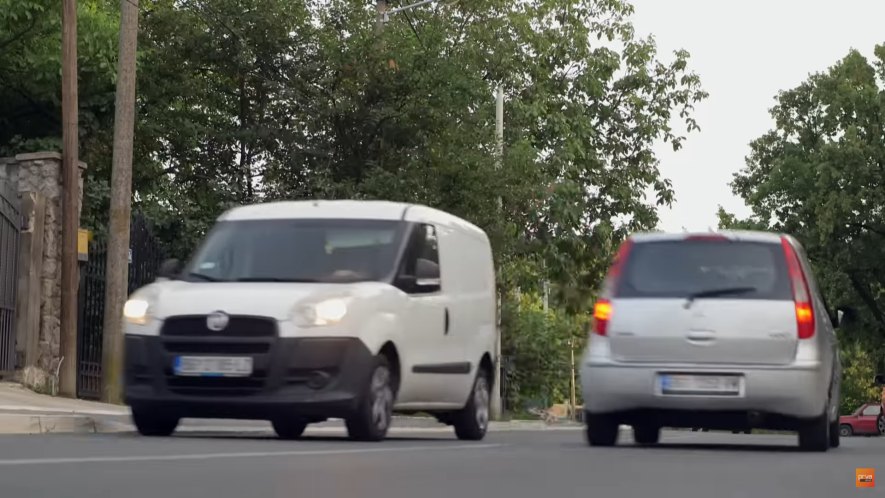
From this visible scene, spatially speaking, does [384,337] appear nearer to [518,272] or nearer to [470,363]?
[470,363]

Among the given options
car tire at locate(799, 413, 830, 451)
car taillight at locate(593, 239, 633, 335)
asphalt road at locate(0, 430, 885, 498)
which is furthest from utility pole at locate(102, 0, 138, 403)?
car tire at locate(799, 413, 830, 451)

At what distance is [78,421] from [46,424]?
2.11 ft

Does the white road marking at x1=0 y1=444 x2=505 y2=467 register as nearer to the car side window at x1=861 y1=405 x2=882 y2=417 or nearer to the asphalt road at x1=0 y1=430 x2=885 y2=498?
the asphalt road at x1=0 y1=430 x2=885 y2=498

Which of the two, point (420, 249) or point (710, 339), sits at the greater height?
point (420, 249)

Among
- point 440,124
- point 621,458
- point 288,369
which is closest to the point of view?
point 621,458

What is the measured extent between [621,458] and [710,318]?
7.93 feet

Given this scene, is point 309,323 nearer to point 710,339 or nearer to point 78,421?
point 710,339

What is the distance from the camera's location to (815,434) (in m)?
14.5

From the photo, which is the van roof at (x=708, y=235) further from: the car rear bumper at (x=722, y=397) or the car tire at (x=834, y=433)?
the car tire at (x=834, y=433)

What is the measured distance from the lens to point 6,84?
30625mm

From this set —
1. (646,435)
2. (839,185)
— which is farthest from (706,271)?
(839,185)

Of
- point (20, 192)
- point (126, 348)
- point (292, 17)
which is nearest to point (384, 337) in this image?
point (126, 348)

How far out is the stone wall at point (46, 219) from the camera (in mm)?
23844

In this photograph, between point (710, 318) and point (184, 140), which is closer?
point (710, 318)
